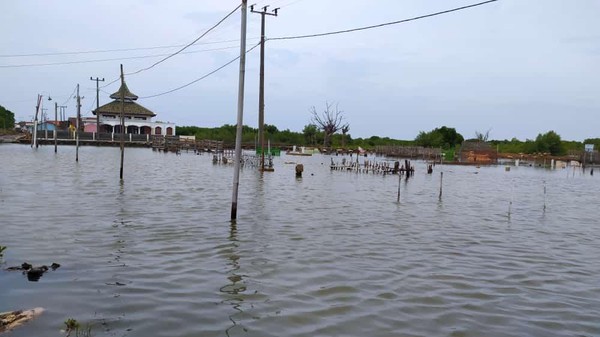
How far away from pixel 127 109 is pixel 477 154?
6257cm

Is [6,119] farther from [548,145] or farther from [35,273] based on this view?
[35,273]

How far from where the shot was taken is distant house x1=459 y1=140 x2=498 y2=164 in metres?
71.9

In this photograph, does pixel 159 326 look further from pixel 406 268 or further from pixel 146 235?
pixel 146 235

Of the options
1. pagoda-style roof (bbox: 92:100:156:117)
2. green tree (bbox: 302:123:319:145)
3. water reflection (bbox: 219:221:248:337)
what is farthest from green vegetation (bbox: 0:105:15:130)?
water reflection (bbox: 219:221:248:337)

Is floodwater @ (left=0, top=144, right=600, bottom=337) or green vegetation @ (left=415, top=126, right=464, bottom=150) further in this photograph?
green vegetation @ (left=415, top=126, right=464, bottom=150)

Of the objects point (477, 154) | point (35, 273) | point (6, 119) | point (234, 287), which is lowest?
point (234, 287)

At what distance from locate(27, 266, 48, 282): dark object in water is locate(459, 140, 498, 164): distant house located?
225ft

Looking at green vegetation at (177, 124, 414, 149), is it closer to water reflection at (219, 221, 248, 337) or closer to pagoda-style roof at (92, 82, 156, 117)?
pagoda-style roof at (92, 82, 156, 117)

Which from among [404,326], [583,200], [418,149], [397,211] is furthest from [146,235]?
[418,149]

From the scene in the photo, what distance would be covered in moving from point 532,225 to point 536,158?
70227 millimetres

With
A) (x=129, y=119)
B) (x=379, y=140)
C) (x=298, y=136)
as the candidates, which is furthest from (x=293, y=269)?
(x=379, y=140)

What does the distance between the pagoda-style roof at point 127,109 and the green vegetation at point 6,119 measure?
4021cm

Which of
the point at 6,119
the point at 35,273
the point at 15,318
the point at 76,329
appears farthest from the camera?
the point at 6,119

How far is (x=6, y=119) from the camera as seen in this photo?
125m
